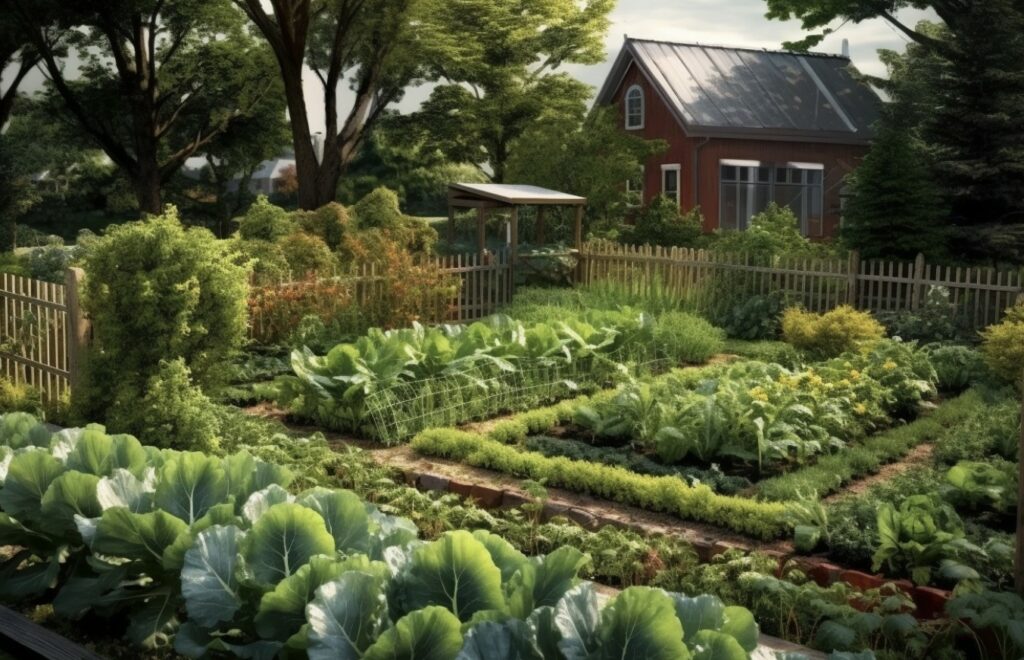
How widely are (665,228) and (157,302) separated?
623 inches

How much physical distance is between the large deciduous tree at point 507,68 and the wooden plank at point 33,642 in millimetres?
31192

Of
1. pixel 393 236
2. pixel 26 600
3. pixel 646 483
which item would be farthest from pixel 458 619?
pixel 393 236

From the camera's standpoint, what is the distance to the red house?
3045 centimetres

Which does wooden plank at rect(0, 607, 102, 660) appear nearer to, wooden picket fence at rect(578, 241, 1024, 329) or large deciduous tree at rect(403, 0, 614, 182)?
wooden picket fence at rect(578, 241, 1024, 329)

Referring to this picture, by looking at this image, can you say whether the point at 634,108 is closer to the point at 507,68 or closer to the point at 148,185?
the point at 507,68

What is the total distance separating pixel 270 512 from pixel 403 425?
5.46 m

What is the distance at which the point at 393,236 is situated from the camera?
1858cm

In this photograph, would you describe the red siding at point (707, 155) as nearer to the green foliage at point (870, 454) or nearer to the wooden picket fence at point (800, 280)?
the wooden picket fence at point (800, 280)

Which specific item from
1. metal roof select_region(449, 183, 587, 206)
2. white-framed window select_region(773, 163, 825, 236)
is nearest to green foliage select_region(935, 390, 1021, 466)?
metal roof select_region(449, 183, 587, 206)

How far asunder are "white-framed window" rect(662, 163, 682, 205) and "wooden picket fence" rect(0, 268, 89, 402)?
2120cm

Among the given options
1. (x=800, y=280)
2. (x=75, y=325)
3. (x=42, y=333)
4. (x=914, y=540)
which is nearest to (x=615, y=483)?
(x=914, y=540)

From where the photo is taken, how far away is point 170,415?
936 centimetres

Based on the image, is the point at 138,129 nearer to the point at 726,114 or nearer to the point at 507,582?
the point at 726,114

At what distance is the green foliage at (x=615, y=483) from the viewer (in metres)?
7.60
